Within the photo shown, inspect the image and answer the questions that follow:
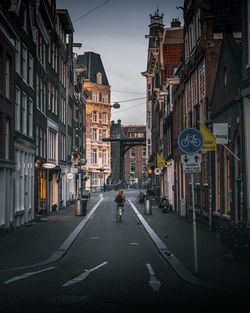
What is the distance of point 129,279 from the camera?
972 centimetres

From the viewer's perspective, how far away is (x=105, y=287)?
892cm

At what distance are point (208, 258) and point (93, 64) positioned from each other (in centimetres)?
7916

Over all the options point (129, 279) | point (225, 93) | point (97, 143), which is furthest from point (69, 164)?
point (97, 143)

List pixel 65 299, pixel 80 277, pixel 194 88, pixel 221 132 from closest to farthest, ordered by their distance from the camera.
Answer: pixel 65 299
pixel 80 277
pixel 221 132
pixel 194 88

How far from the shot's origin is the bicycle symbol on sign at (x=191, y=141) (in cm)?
1067

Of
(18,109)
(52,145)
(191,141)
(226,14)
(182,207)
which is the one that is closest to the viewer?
(191,141)

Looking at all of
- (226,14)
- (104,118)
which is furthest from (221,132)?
(104,118)

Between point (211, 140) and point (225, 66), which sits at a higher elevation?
point (225, 66)

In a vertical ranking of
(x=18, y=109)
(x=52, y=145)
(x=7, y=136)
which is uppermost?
(x=18, y=109)

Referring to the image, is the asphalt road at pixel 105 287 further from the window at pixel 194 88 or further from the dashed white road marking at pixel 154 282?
the window at pixel 194 88

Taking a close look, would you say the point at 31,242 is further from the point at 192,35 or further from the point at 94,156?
the point at 94,156

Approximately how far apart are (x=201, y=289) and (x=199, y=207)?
14120mm

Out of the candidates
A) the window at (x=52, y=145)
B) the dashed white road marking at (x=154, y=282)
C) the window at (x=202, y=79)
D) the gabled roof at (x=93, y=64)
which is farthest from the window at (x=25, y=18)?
the gabled roof at (x=93, y=64)

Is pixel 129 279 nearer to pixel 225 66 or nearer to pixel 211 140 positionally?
pixel 211 140
